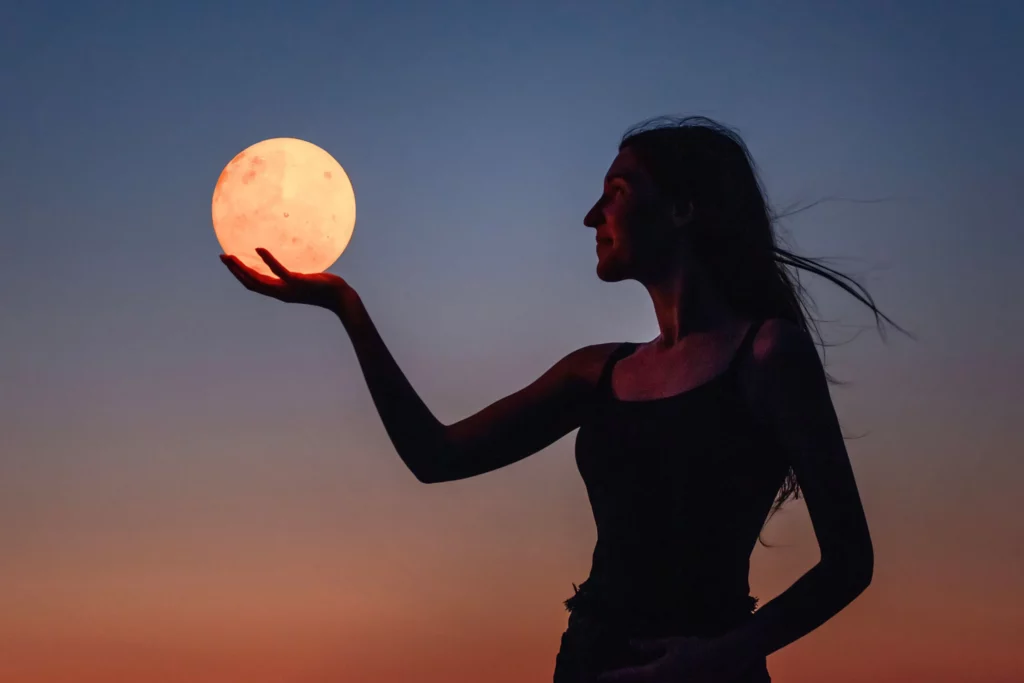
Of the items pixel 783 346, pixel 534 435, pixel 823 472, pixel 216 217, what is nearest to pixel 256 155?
pixel 216 217

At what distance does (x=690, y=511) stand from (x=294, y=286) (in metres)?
1.41

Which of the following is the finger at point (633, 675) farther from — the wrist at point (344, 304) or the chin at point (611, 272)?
the wrist at point (344, 304)

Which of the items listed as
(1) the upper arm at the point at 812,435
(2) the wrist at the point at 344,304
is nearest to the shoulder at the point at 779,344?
(1) the upper arm at the point at 812,435

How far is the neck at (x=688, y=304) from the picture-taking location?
9.55 ft

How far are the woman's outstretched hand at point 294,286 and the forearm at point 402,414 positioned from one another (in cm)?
17

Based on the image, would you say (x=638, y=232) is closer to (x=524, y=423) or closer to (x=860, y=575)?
(x=524, y=423)

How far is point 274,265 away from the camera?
3.22m

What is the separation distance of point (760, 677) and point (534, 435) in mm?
1012

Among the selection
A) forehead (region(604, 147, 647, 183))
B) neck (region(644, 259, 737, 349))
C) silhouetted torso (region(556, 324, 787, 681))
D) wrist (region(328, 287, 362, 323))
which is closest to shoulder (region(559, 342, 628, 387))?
neck (region(644, 259, 737, 349))

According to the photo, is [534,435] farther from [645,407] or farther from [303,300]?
[303,300]

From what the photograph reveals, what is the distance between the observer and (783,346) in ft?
8.40

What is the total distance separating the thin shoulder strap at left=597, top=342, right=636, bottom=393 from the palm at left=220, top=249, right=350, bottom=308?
856mm

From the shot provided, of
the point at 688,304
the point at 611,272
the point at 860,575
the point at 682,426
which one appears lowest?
the point at 860,575

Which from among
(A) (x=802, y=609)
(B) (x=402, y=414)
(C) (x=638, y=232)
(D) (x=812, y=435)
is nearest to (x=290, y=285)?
(B) (x=402, y=414)
